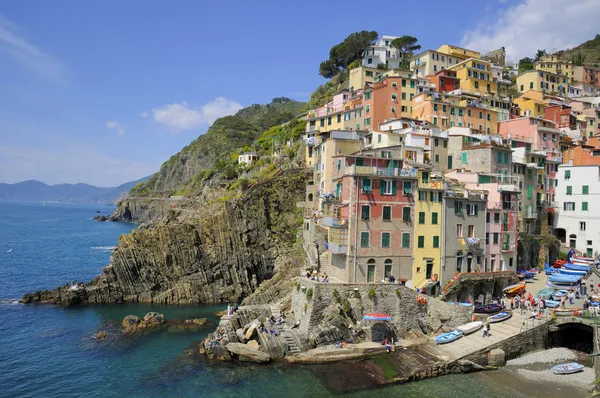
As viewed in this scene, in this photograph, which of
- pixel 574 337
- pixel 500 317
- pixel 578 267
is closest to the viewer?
pixel 500 317

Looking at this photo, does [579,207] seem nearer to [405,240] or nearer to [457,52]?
[405,240]

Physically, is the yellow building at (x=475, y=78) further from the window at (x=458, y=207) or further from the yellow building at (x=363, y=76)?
the window at (x=458, y=207)

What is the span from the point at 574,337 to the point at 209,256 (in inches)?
1611

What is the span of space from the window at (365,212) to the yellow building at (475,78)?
143 feet

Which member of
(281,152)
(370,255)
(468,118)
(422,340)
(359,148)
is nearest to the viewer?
(422,340)

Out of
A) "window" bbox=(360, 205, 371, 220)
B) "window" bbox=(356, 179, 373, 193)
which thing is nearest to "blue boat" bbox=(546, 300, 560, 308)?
"window" bbox=(360, 205, 371, 220)

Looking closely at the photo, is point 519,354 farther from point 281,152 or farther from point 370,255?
point 281,152

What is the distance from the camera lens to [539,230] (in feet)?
178

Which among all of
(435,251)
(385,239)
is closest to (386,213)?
(385,239)

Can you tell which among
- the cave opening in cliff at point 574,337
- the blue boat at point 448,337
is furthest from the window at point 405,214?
the cave opening in cliff at point 574,337

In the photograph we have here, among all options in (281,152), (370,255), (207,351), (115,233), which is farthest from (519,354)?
(115,233)

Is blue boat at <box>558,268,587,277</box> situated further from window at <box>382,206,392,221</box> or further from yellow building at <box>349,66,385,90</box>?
yellow building at <box>349,66,385,90</box>

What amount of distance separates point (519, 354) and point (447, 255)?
10251 mm

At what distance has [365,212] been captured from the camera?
129 ft
